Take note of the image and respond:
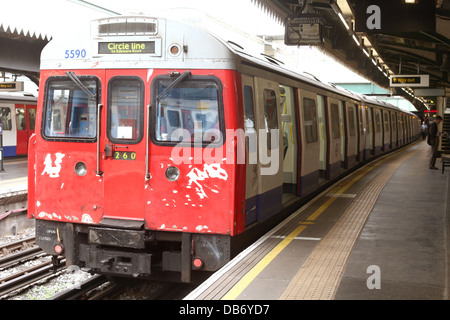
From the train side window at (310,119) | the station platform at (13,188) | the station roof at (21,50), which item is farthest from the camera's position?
the station roof at (21,50)

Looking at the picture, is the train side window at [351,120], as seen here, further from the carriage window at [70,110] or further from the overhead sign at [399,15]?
the carriage window at [70,110]

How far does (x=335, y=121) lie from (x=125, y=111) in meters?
7.05

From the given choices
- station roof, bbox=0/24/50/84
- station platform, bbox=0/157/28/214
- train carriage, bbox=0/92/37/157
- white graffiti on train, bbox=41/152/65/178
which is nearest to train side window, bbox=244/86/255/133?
white graffiti on train, bbox=41/152/65/178

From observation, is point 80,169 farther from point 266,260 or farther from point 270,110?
point 270,110

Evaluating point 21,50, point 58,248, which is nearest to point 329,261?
point 58,248

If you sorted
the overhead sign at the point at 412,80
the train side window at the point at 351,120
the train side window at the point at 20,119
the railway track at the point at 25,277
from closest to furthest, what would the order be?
the railway track at the point at 25,277, the train side window at the point at 351,120, the overhead sign at the point at 412,80, the train side window at the point at 20,119

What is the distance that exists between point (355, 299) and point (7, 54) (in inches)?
581

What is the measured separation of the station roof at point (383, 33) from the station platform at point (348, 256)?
3.35 meters

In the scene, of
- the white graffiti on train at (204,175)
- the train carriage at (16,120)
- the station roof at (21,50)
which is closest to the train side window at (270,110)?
the white graffiti on train at (204,175)

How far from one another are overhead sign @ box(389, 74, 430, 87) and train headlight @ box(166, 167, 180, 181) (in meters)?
15.4

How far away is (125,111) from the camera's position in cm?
611

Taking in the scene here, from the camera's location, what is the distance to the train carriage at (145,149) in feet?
19.1

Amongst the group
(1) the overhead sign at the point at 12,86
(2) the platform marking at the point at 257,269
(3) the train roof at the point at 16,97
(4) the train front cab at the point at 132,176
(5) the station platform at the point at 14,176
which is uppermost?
(1) the overhead sign at the point at 12,86
